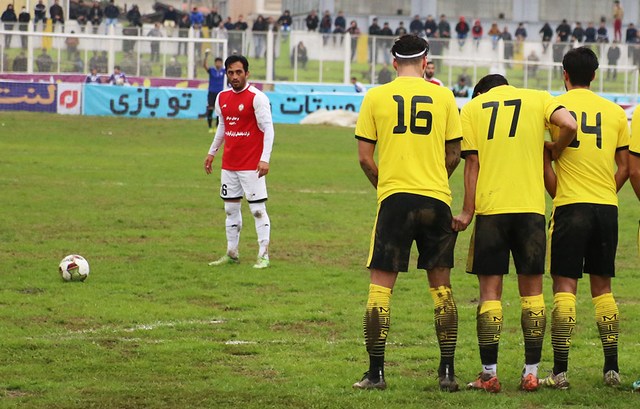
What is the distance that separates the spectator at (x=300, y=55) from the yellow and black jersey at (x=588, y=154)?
41.0 metres

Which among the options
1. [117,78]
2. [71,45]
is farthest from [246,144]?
[71,45]

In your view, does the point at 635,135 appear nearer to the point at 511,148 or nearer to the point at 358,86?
the point at 511,148

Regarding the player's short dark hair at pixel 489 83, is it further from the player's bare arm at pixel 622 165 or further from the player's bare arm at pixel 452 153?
the player's bare arm at pixel 622 165

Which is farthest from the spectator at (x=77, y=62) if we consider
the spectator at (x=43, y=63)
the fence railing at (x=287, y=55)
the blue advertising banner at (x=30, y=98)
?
the blue advertising banner at (x=30, y=98)

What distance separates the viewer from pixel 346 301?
11031 millimetres

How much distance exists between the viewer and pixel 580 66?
7621mm

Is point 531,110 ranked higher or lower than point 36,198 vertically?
higher

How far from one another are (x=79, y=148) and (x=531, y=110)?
21987 millimetres

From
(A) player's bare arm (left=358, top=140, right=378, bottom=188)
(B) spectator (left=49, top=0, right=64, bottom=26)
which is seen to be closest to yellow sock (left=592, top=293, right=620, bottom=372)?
(A) player's bare arm (left=358, top=140, right=378, bottom=188)

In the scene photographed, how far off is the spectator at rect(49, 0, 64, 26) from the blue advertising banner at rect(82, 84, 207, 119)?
11.0m

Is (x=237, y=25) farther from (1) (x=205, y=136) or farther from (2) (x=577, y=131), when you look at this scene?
(2) (x=577, y=131)

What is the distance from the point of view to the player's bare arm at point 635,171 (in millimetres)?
7625

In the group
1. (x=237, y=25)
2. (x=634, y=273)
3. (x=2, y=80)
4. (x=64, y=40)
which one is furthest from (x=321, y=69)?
(x=634, y=273)

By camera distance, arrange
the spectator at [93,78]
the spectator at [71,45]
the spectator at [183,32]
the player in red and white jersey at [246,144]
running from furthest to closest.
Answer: the spectator at [183,32] < the spectator at [71,45] < the spectator at [93,78] < the player in red and white jersey at [246,144]
